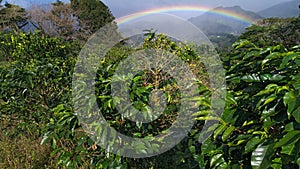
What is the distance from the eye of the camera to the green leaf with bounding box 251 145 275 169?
99cm

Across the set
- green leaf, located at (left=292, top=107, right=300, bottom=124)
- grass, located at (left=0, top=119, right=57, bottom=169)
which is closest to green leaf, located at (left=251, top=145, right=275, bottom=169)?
green leaf, located at (left=292, top=107, right=300, bottom=124)

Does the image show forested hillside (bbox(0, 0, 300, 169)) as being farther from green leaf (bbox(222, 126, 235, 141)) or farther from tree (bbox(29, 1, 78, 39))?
tree (bbox(29, 1, 78, 39))

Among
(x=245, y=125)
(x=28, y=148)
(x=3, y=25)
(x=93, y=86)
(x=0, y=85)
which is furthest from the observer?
(x=3, y=25)

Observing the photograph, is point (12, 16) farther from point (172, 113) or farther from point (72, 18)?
point (172, 113)

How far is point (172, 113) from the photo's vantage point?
2.02 meters

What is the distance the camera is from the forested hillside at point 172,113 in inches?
40.8

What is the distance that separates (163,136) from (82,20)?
22.7 meters

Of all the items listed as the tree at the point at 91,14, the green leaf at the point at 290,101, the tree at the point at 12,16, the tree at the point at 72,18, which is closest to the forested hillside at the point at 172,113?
the green leaf at the point at 290,101

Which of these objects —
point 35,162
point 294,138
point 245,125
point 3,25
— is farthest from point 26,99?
point 3,25

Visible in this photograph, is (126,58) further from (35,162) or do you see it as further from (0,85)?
(35,162)

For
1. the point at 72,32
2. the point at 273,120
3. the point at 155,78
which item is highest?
the point at 273,120

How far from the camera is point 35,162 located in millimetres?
3104

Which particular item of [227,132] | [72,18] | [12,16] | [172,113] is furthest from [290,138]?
[12,16]

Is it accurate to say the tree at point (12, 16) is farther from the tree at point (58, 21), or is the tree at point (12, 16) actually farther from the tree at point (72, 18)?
the tree at point (58, 21)
